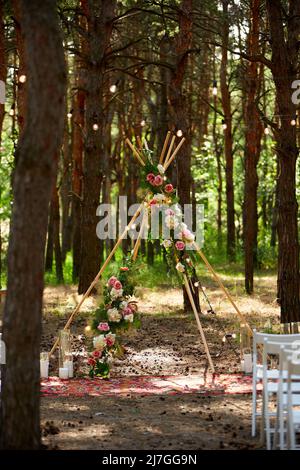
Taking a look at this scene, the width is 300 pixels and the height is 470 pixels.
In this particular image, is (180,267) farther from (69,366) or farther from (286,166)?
(286,166)

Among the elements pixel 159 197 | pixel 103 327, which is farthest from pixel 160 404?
pixel 159 197

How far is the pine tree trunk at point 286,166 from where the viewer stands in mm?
13562

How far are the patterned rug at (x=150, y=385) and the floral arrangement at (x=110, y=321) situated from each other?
0.24 meters

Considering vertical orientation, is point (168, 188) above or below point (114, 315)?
above

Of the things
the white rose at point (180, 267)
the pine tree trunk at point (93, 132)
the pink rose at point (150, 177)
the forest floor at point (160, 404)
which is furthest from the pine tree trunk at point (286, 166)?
the pine tree trunk at point (93, 132)

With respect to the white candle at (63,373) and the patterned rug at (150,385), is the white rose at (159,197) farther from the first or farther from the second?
the white candle at (63,373)

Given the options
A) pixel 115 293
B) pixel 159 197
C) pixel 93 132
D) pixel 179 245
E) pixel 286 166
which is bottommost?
pixel 115 293

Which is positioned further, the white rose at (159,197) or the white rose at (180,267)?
the white rose at (180,267)

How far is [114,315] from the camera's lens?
1186cm

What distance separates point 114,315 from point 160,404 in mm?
1885

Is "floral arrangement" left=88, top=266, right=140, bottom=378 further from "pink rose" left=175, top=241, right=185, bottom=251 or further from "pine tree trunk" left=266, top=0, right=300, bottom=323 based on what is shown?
"pine tree trunk" left=266, top=0, right=300, bottom=323

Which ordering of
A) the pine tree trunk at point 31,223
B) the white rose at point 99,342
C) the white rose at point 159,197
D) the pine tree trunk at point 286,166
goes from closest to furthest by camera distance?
the pine tree trunk at point 31,223
the white rose at point 99,342
the white rose at point 159,197
the pine tree trunk at point 286,166

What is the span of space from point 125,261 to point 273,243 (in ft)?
65.3
